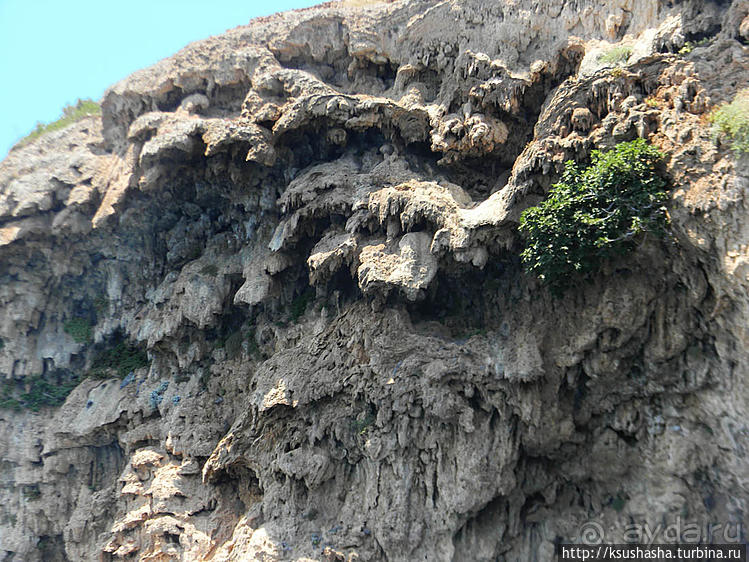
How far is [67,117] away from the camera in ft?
84.9

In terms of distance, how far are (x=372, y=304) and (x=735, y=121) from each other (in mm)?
9815

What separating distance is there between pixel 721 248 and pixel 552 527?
8086 mm

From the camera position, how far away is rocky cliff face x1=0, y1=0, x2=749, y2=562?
544 inches

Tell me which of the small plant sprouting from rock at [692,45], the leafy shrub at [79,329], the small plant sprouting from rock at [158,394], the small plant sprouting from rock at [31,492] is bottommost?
the small plant sprouting from rock at [31,492]

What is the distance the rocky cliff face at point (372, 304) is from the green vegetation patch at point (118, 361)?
0.17 metres

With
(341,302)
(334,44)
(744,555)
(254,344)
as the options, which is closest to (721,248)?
(744,555)

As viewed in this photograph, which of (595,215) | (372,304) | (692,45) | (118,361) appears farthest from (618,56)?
(118,361)

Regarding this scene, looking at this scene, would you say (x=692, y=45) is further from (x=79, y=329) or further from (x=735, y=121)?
(x=79, y=329)

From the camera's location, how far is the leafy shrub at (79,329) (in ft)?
75.3

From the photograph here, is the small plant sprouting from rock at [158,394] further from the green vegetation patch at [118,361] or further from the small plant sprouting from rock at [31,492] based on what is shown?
the small plant sprouting from rock at [31,492]

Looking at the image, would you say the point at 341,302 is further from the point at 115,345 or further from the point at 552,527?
the point at 115,345

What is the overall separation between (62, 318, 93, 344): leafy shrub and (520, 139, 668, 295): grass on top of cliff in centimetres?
1766

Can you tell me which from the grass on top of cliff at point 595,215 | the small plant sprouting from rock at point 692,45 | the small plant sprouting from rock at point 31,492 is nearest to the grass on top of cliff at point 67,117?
the small plant sprouting from rock at point 31,492

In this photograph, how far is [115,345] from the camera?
2269cm
